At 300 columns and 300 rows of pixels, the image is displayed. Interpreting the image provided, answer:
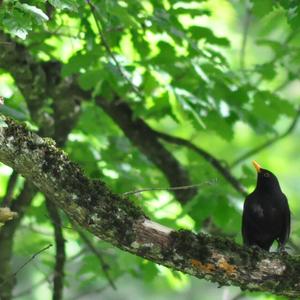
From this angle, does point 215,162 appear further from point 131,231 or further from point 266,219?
point 131,231

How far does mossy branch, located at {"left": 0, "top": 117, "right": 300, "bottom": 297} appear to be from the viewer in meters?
3.44

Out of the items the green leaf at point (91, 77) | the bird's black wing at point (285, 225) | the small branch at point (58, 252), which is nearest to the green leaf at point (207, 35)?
the green leaf at point (91, 77)

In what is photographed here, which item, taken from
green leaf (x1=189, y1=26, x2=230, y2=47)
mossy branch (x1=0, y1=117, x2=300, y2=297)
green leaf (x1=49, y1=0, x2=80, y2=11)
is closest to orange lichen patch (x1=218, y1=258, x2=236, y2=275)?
mossy branch (x1=0, y1=117, x2=300, y2=297)

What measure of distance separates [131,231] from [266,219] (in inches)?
78.9

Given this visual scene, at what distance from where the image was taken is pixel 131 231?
3.55 m

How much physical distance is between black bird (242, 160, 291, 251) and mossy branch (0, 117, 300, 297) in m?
1.47

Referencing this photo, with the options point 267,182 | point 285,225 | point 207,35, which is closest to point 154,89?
point 207,35

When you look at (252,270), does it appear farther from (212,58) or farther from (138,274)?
(138,274)

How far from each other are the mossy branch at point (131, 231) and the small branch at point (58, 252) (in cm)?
226

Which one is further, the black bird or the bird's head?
the bird's head

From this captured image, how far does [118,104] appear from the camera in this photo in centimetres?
642

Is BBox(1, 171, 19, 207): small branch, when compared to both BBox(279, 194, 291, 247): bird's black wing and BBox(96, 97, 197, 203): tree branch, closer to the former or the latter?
BBox(96, 97, 197, 203): tree branch

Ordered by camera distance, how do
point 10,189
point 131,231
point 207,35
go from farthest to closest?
point 10,189 → point 207,35 → point 131,231

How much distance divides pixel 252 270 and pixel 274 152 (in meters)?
9.23
